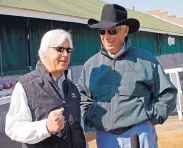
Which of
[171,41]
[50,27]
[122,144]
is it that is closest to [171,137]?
[122,144]

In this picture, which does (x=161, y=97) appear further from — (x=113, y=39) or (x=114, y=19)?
(x=114, y=19)

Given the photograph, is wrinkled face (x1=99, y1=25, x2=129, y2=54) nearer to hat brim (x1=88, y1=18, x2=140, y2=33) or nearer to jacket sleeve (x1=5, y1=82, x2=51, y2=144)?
hat brim (x1=88, y1=18, x2=140, y2=33)

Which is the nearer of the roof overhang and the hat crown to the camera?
the hat crown

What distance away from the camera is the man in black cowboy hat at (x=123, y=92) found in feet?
9.79

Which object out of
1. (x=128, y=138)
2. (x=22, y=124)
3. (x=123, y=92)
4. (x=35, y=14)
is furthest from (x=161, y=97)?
(x=35, y=14)

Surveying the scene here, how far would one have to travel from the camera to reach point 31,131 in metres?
2.45

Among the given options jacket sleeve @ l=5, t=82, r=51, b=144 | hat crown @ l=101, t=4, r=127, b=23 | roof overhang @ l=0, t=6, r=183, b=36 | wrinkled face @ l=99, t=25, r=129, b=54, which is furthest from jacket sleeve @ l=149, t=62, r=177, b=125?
roof overhang @ l=0, t=6, r=183, b=36

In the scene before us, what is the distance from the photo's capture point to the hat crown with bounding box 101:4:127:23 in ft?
10.3

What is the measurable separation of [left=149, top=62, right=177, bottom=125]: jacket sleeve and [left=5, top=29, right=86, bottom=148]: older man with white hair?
1.96ft

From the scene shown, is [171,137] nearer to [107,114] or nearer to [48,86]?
[107,114]

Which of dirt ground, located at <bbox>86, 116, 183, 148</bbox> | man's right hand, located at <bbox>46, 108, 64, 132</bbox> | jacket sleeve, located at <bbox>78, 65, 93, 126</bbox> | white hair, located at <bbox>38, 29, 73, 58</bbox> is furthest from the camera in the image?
dirt ground, located at <bbox>86, 116, 183, 148</bbox>

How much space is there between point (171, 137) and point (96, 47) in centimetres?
1005

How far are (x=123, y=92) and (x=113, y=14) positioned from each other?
0.63 meters

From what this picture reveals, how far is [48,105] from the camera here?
8.35 feet
